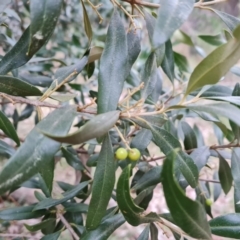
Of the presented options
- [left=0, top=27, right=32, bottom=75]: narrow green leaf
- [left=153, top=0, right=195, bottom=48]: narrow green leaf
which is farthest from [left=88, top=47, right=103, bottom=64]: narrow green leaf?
[left=153, top=0, right=195, bottom=48]: narrow green leaf

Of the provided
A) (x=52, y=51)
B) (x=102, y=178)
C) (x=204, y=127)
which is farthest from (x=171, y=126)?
(x=204, y=127)

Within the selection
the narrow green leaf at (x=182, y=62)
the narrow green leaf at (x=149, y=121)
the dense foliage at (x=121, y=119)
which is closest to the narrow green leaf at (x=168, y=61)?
the dense foliage at (x=121, y=119)

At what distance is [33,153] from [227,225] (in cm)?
35

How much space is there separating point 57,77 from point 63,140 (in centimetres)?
31

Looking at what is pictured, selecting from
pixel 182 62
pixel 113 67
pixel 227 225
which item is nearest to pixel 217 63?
pixel 113 67

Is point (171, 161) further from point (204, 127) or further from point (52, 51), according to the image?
point (204, 127)

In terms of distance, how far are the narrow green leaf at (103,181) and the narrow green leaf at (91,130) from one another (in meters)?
0.10

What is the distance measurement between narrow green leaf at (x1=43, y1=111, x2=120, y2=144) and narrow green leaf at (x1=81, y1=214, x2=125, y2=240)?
261 millimetres

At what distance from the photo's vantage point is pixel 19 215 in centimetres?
78

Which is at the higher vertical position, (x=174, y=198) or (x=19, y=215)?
(x=174, y=198)

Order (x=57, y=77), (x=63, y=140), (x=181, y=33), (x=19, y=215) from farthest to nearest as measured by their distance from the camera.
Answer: (x=181, y=33), (x=19, y=215), (x=57, y=77), (x=63, y=140)

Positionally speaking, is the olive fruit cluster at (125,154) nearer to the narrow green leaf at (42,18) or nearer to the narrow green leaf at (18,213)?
the narrow green leaf at (42,18)

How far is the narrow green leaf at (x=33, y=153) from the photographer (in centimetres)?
37

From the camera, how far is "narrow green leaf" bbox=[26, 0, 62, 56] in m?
0.44
